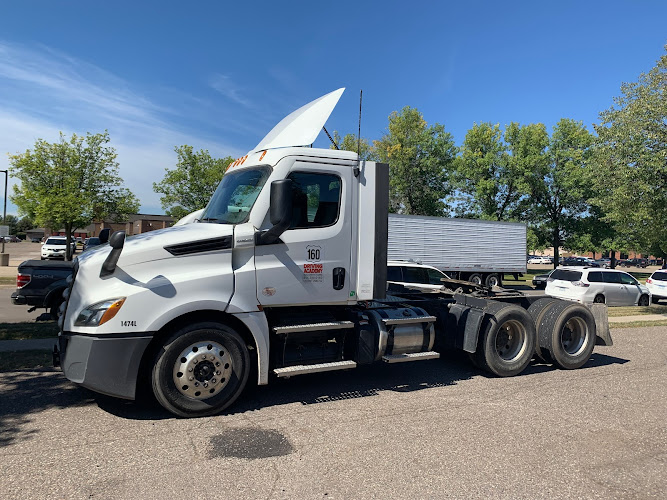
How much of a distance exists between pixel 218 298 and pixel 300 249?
107cm

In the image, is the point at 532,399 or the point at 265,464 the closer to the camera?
the point at 265,464

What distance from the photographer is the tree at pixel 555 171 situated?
38.9 m

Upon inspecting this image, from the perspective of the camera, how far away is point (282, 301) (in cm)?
533

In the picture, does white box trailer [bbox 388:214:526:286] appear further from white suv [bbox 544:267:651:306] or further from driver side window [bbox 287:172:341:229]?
driver side window [bbox 287:172:341:229]

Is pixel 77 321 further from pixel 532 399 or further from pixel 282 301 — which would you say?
pixel 532 399

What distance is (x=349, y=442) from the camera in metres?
4.38

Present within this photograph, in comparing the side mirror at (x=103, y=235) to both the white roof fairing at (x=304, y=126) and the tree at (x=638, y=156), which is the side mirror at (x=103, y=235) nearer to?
A: the white roof fairing at (x=304, y=126)

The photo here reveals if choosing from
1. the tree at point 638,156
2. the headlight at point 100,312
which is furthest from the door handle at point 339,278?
the tree at point 638,156

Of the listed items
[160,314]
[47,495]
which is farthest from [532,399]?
[47,495]

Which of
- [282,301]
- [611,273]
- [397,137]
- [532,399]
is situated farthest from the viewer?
[397,137]

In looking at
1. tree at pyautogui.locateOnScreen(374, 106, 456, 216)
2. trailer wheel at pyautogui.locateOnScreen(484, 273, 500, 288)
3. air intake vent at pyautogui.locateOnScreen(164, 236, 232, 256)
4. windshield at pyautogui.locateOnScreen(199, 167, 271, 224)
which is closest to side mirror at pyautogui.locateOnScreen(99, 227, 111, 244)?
windshield at pyautogui.locateOnScreen(199, 167, 271, 224)

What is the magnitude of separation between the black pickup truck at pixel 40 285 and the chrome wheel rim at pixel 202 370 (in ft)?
22.4

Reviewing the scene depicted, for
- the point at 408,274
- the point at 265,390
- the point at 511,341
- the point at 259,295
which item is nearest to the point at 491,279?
the point at 408,274

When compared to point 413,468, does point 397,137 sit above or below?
above
